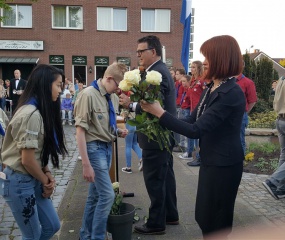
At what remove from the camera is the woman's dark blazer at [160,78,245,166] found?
2.54 meters

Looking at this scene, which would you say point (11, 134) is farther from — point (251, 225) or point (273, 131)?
point (273, 131)

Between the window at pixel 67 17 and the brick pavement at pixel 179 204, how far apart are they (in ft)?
62.2

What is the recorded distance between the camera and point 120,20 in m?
24.4

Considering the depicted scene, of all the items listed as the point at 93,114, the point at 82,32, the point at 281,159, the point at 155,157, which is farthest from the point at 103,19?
the point at 93,114

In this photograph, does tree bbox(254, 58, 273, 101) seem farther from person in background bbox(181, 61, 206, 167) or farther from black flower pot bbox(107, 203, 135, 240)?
black flower pot bbox(107, 203, 135, 240)

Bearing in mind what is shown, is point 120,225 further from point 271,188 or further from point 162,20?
point 162,20

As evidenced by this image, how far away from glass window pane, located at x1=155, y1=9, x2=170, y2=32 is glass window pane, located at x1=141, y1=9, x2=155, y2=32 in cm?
32

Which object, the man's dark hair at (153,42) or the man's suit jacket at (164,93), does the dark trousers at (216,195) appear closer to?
the man's suit jacket at (164,93)

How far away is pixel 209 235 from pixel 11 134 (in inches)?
70.5

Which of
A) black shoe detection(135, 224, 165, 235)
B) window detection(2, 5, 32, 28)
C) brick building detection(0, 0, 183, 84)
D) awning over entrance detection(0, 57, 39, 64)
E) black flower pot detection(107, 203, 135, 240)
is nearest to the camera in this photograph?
black flower pot detection(107, 203, 135, 240)

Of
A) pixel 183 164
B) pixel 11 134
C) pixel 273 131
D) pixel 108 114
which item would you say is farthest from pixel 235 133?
pixel 273 131

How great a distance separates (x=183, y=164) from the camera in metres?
7.39

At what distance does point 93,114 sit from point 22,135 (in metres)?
0.94

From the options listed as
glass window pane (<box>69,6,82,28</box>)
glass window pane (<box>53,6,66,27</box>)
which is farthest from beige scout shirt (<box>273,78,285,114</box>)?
glass window pane (<box>53,6,66,27</box>)
